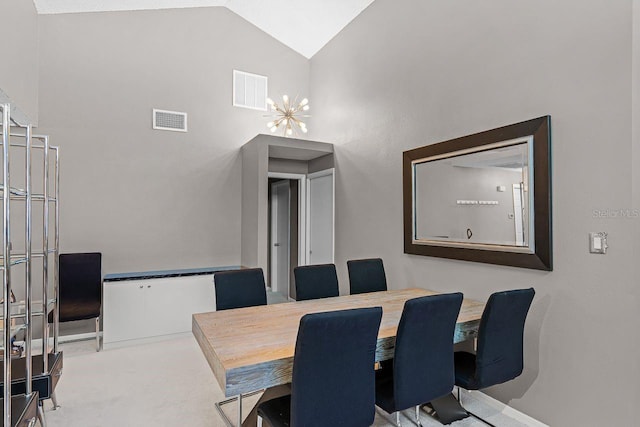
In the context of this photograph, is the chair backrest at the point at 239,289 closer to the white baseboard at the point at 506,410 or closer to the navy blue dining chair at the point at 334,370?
the navy blue dining chair at the point at 334,370

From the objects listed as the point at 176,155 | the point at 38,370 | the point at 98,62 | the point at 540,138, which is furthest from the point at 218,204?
the point at 540,138

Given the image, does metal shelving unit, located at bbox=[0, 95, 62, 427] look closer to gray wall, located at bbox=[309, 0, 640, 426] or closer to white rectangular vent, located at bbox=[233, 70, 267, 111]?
white rectangular vent, located at bbox=[233, 70, 267, 111]

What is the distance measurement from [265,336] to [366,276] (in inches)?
60.7

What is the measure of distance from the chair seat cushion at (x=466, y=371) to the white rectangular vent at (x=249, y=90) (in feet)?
12.8

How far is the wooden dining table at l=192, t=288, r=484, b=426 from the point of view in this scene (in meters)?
1.62

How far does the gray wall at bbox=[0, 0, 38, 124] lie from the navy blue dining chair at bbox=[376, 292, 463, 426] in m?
3.61

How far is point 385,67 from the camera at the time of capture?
3736 mm

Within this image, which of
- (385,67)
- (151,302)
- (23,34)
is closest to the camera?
(23,34)

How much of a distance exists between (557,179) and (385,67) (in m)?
2.12

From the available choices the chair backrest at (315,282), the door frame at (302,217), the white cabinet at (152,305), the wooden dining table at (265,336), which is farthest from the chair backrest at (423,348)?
the door frame at (302,217)

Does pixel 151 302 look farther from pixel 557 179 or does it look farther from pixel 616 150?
pixel 616 150

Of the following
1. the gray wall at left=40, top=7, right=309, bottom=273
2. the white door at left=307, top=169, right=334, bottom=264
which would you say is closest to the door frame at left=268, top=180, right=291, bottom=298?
the white door at left=307, top=169, right=334, bottom=264

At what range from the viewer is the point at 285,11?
4516 mm

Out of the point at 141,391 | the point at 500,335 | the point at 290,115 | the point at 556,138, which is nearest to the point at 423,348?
the point at 500,335
